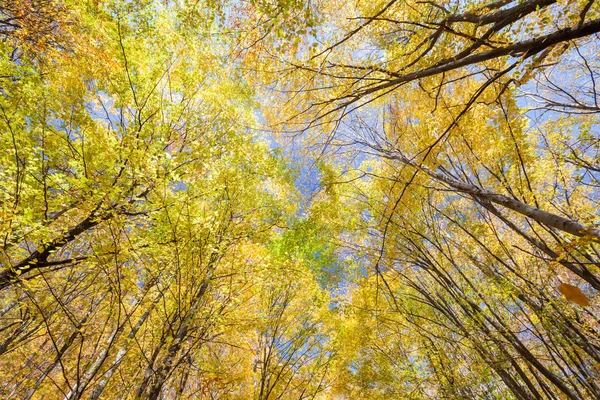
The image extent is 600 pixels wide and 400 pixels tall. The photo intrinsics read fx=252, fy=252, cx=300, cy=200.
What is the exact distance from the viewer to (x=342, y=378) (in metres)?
6.31

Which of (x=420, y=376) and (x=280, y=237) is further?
(x=280, y=237)

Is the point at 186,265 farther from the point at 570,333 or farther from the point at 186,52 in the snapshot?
the point at 186,52

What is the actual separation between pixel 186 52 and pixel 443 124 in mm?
5075

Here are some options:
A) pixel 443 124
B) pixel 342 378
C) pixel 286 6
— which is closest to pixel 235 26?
pixel 286 6

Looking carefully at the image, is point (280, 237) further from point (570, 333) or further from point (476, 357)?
point (570, 333)

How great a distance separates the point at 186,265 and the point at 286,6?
270 centimetres

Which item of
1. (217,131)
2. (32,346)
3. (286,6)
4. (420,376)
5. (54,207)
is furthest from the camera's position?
(32,346)

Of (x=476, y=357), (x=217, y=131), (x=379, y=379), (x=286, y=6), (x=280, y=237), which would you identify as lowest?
(x=476, y=357)

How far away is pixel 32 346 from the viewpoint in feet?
24.0

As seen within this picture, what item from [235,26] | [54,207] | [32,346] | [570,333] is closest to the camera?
[570,333]

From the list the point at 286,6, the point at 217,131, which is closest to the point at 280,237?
the point at 217,131

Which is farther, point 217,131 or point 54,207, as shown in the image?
point 217,131

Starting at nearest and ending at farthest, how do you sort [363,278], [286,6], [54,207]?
[286,6] < [54,207] < [363,278]

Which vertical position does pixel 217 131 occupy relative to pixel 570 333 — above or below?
above
